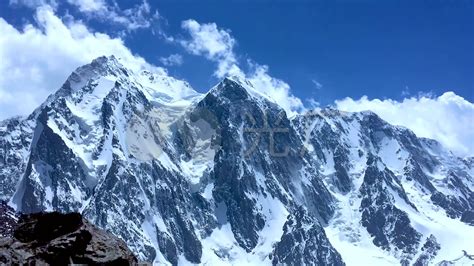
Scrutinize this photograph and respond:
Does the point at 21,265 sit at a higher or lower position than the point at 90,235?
lower

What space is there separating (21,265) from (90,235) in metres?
3.69

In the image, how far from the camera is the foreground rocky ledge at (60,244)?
102 ft

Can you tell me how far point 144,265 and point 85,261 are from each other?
14.9 feet

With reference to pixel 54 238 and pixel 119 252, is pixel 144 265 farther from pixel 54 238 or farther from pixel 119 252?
pixel 54 238

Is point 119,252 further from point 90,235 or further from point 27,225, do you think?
point 27,225

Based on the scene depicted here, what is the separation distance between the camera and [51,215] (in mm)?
33281

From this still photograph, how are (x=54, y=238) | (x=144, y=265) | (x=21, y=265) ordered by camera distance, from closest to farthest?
(x=21, y=265) < (x=54, y=238) < (x=144, y=265)

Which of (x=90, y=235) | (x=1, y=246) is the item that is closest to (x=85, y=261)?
(x=90, y=235)

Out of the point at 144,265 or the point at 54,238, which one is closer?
the point at 54,238

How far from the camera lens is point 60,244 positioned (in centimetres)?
3150

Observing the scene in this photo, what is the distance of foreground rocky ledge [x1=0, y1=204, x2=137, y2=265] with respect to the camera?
31031mm

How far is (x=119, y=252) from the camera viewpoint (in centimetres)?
3338

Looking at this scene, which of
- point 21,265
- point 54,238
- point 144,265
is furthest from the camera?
point 144,265

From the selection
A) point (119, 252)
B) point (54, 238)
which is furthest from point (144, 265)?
point (54, 238)
